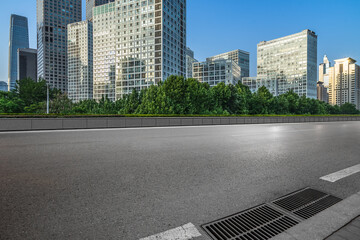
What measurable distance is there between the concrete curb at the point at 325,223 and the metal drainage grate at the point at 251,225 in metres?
0.13

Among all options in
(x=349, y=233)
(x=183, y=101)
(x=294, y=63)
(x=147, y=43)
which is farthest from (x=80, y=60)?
(x=349, y=233)

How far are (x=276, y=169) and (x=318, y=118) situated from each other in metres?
44.9

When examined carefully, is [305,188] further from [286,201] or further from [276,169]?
[276,169]

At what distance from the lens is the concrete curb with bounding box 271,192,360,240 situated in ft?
7.38

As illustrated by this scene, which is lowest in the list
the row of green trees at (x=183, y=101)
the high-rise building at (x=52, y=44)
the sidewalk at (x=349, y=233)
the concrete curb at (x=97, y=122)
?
the sidewalk at (x=349, y=233)

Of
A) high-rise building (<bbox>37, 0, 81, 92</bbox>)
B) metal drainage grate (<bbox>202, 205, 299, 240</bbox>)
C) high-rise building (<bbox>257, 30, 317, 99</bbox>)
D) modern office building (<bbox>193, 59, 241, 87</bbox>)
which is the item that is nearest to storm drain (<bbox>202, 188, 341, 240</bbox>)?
metal drainage grate (<bbox>202, 205, 299, 240</bbox>)

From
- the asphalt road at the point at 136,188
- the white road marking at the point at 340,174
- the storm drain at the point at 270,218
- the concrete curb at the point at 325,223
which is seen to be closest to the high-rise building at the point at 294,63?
the white road marking at the point at 340,174

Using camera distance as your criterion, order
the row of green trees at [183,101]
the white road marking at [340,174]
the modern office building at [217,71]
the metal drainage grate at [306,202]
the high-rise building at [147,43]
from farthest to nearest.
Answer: the modern office building at [217,71] < the high-rise building at [147,43] < the row of green trees at [183,101] < the white road marking at [340,174] < the metal drainage grate at [306,202]

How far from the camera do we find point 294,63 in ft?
509

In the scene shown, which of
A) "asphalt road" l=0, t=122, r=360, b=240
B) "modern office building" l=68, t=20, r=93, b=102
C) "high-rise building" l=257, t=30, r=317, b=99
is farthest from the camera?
"modern office building" l=68, t=20, r=93, b=102

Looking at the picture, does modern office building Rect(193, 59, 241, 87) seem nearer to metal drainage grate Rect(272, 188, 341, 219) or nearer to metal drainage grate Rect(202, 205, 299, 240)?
metal drainage grate Rect(272, 188, 341, 219)

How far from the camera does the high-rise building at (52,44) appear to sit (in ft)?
587

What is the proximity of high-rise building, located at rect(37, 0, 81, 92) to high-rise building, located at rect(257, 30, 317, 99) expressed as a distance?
16622 centimetres

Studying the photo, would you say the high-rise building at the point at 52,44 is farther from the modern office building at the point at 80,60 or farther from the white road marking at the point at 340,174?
the white road marking at the point at 340,174
